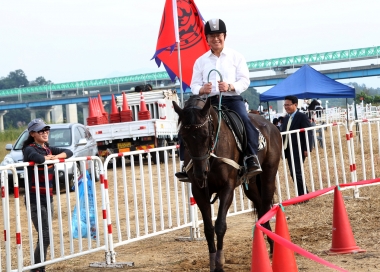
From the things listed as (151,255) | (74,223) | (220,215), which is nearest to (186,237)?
(151,255)

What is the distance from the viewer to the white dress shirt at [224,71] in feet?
23.7

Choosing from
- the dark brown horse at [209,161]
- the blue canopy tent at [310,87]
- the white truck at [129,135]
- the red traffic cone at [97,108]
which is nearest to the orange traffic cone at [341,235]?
the dark brown horse at [209,161]

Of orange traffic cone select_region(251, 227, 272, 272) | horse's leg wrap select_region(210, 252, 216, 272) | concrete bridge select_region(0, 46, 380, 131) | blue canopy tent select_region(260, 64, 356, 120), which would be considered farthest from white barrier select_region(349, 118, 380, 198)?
concrete bridge select_region(0, 46, 380, 131)

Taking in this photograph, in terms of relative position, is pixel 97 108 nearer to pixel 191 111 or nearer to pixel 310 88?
pixel 310 88

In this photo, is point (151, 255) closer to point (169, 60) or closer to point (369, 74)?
point (169, 60)

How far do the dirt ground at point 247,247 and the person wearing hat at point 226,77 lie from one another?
115cm

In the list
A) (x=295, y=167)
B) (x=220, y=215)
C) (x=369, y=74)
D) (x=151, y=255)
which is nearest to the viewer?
(x=220, y=215)

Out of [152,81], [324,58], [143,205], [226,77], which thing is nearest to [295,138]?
[143,205]

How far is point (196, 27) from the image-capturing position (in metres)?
12.8

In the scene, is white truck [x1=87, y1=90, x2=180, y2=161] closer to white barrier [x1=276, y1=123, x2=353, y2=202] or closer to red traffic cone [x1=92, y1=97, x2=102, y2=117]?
red traffic cone [x1=92, y1=97, x2=102, y2=117]

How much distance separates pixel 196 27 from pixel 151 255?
5802mm

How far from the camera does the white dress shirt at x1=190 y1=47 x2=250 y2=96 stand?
723 centimetres

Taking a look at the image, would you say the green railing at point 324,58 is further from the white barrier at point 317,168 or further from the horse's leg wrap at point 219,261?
the horse's leg wrap at point 219,261

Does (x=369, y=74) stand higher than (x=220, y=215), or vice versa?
(x=369, y=74)
